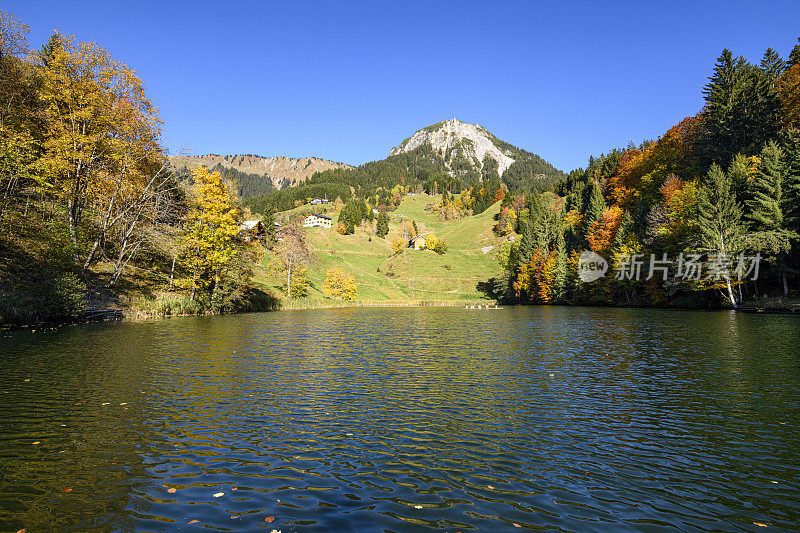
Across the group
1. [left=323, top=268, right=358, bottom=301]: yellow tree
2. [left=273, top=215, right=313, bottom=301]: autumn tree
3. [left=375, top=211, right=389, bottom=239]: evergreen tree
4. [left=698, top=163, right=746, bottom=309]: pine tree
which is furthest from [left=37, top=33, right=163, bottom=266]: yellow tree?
[left=375, top=211, right=389, bottom=239]: evergreen tree

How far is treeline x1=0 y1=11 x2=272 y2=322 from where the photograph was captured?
34.5m

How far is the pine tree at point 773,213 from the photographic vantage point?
53.8 meters

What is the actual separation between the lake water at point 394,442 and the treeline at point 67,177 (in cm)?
1479

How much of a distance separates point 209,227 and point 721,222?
72.8 metres

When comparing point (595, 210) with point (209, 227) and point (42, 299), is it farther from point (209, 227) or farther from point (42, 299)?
point (42, 299)

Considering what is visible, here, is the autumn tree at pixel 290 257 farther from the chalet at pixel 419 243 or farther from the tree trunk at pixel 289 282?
the chalet at pixel 419 243

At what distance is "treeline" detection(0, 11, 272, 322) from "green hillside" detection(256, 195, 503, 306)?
3781cm

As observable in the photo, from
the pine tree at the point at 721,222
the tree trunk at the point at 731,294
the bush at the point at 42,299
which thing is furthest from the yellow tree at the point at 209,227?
the tree trunk at the point at 731,294

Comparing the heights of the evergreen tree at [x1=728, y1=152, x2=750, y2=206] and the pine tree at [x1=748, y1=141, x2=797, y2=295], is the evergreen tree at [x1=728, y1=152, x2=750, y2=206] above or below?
above

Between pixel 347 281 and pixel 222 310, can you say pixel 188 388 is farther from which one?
pixel 347 281

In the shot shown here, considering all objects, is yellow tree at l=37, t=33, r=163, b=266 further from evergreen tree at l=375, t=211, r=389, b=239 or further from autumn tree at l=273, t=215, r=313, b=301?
evergreen tree at l=375, t=211, r=389, b=239

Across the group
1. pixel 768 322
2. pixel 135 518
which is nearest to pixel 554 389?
pixel 135 518

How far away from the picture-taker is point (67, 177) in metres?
40.8

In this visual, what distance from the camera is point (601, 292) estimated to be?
85.2 metres
